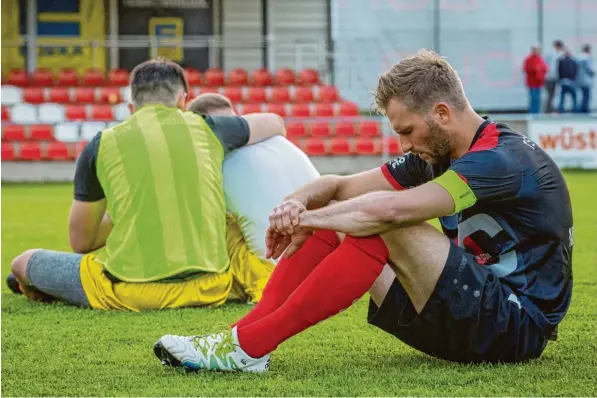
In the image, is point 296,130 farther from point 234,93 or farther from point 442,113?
point 442,113

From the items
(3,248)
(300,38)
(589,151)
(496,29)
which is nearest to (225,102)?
(3,248)

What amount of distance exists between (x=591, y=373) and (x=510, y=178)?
0.78m

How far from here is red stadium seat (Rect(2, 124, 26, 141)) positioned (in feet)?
66.1

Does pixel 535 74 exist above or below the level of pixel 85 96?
above

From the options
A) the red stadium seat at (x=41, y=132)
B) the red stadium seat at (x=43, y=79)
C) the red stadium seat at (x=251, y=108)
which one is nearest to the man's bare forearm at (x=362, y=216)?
the red stadium seat at (x=251, y=108)

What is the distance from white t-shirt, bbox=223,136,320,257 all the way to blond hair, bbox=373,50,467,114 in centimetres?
209

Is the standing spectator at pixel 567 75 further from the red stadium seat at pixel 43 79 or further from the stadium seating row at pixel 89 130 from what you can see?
the red stadium seat at pixel 43 79

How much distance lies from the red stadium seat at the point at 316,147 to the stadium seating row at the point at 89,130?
0.32 m

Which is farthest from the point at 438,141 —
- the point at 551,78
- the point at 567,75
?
the point at 551,78

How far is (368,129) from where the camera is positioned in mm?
20766

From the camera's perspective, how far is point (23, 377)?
13.2 feet

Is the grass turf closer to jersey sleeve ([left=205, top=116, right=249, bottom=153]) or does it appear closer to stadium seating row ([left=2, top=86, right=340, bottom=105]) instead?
jersey sleeve ([left=205, top=116, right=249, bottom=153])

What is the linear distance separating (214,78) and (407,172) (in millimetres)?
18475

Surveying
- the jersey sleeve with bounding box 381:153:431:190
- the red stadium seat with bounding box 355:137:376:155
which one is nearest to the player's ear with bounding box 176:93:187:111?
the jersey sleeve with bounding box 381:153:431:190
